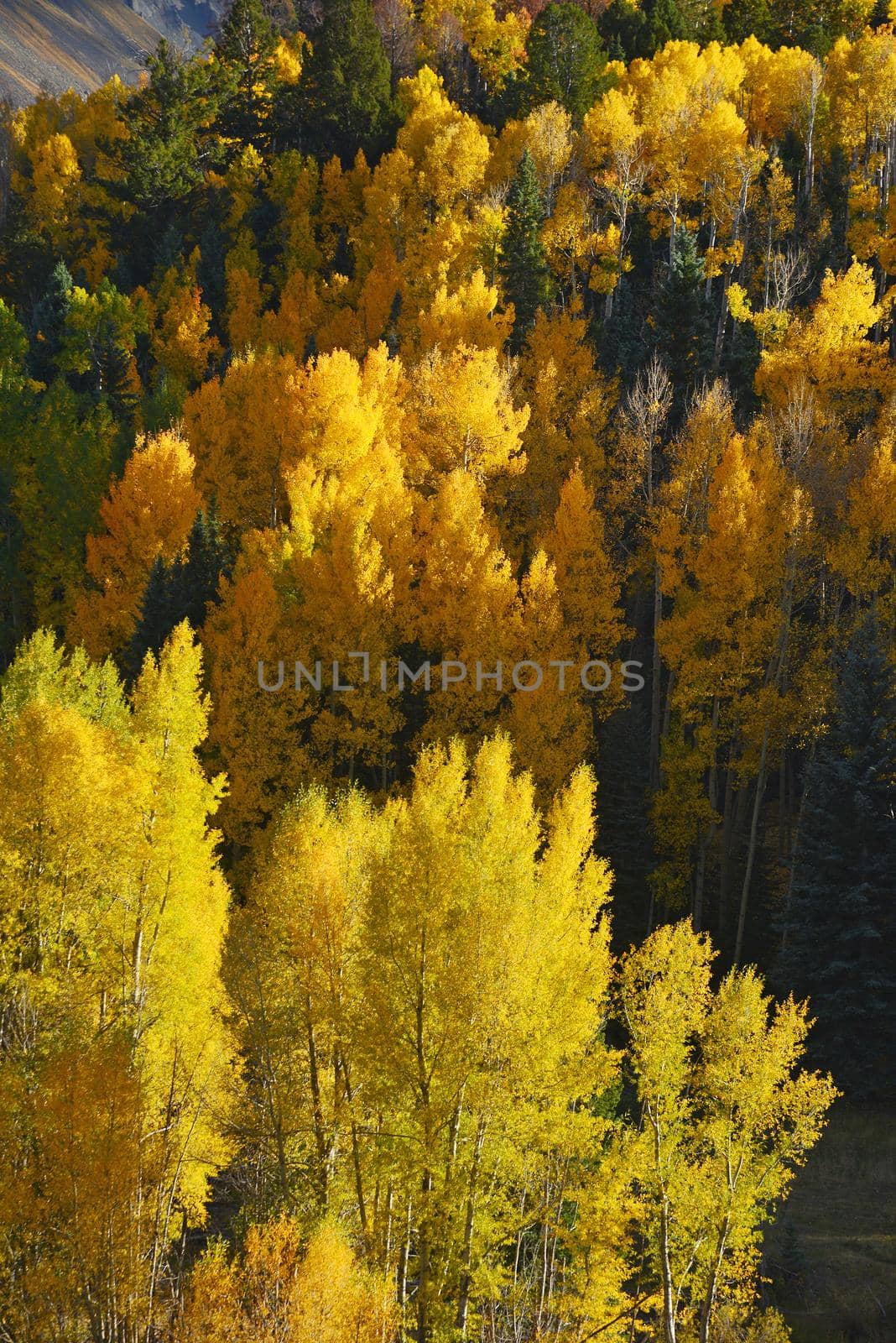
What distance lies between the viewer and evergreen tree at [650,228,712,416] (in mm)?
39344

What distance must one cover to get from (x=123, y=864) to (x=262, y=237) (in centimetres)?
4300

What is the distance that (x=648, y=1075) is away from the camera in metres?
18.0

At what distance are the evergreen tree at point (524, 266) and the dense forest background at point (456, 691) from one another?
0.81 feet

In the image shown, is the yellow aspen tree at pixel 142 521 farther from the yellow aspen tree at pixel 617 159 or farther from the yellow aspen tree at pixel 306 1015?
the yellow aspen tree at pixel 617 159

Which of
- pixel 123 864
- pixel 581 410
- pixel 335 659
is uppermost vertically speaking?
pixel 581 410

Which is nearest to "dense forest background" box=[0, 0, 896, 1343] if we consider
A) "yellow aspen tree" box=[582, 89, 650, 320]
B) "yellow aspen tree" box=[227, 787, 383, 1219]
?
"yellow aspen tree" box=[227, 787, 383, 1219]

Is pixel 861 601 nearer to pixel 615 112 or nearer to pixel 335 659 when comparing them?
pixel 335 659

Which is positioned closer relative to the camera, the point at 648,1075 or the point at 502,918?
the point at 502,918

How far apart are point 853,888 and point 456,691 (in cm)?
1113

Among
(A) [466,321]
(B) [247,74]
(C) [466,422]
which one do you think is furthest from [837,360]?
(B) [247,74]

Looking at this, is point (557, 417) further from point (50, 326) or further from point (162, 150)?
point (162, 150)

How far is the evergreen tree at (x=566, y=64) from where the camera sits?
172 feet

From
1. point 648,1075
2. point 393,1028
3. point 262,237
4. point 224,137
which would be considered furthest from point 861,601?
point 224,137

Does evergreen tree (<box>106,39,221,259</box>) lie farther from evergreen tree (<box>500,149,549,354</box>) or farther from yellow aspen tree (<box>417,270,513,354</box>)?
Result: yellow aspen tree (<box>417,270,513,354</box>)
